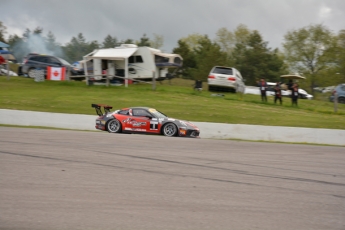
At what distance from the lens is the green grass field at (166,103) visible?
19.2 metres

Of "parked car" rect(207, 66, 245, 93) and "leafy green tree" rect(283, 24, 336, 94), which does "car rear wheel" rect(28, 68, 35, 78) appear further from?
"leafy green tree" rect(283, 24, 336, 94)

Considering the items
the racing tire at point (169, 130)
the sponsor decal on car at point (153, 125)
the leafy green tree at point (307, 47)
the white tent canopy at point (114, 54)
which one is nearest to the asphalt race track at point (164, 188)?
the racing tire at point (169, 130)

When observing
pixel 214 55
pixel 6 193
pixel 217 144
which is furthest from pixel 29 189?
pixel 214 55

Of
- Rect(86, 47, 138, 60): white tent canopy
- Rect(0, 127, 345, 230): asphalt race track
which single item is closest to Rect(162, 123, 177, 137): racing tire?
Rect(0, 127, 345, 230): asphalt race track

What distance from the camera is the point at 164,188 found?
21.0 feet

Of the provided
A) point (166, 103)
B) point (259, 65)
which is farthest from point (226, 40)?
point (166, 103)

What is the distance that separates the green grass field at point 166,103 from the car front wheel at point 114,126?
12.9ft

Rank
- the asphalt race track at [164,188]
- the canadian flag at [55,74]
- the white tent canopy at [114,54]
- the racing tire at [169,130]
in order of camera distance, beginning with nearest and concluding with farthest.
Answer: the asphalt race track at [164,188] → the racing tire at [169,130] → the white tent canopy at [114,54] → the canadian flag at [55,74]

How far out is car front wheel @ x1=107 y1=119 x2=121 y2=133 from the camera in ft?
52.8

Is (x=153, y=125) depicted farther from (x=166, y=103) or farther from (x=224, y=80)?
(x=224, y=80)

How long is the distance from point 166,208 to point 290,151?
6038mm

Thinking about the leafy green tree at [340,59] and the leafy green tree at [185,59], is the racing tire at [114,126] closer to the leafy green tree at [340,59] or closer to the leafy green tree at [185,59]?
the leafy green tree at [340,59]

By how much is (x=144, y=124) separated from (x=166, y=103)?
6.62m

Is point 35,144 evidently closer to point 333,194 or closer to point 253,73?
point 333,194
